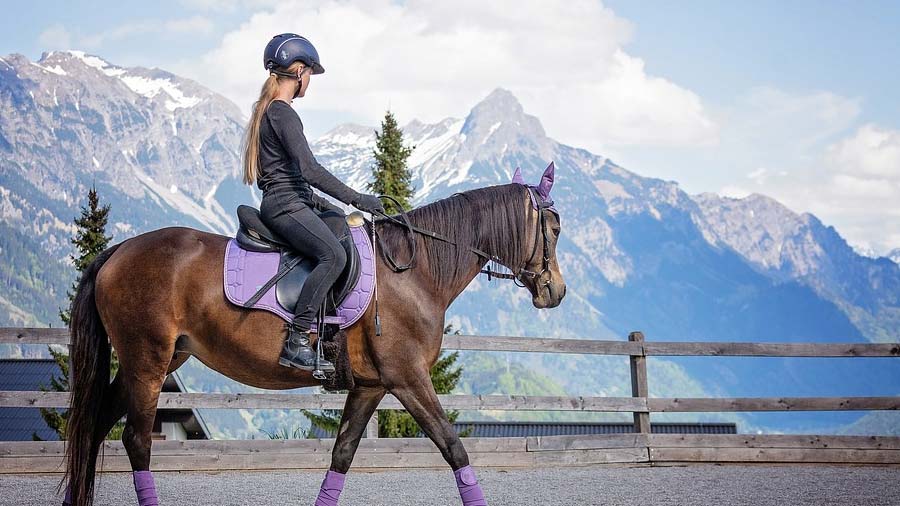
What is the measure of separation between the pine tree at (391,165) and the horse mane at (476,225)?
43.7 ft

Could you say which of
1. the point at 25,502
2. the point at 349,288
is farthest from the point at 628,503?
the point at 25,502

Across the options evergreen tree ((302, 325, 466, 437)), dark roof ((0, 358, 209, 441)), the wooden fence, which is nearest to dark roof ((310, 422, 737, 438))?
dark roof ((0, 358, 209, 441))

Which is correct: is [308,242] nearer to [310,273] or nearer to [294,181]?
[310,273]

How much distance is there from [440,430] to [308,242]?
1.27 metres

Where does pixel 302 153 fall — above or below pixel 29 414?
above

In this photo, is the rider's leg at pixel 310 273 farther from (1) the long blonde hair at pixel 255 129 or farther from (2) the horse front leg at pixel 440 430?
(2) the horse front leg at pixel 440 430

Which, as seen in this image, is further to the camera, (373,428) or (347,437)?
(373,428)

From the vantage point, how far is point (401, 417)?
14.7 meters

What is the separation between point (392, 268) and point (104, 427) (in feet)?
6.51

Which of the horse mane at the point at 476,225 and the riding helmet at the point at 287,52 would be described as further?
the horse mane at the point at 476,225

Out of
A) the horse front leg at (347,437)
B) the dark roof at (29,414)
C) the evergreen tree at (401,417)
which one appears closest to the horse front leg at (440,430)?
the horse front leg at (347,437)

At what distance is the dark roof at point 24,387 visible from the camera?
907 inches

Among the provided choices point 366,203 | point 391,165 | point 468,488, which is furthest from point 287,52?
point 391,165

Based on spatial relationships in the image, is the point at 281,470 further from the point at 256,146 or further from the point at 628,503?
the point at 256,146
